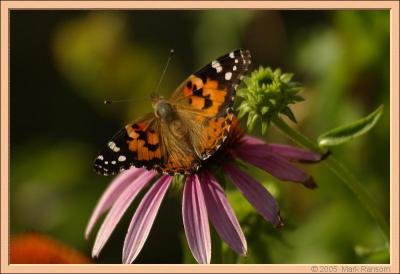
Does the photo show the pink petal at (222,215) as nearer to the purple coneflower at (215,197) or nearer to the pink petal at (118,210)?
the purple coneflower at (215,197)

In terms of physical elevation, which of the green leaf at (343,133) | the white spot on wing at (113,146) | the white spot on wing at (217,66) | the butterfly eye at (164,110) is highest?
the white spot on wing at (217,66)

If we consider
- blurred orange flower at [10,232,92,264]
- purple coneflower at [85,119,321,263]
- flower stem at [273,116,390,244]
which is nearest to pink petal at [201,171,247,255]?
purple coneflower at [85,119,321,263]

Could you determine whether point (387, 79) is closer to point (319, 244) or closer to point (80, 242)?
point (319, 244)

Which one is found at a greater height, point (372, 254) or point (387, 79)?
point (387, 79)

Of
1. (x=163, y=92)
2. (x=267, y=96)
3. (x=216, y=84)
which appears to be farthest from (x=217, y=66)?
(x=163, y=92)

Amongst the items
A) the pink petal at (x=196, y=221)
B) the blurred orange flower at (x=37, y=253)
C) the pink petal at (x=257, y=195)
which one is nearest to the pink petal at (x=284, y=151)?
the pink petal at (x=257, y=195)

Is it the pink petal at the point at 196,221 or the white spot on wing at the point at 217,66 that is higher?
the white spot on wing at the point at 217,66

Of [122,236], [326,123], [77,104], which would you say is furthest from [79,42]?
[326,123]
